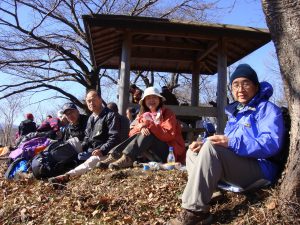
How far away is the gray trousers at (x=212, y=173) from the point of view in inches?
115

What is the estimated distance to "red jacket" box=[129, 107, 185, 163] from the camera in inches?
215

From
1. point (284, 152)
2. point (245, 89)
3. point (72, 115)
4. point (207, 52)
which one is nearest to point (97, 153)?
point (72, 115)

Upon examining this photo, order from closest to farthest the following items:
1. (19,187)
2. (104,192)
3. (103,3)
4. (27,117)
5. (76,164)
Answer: (104,192) → (19,187) → (76,164) → (27,117) → (103,3)

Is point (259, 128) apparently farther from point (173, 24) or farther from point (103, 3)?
point (103, 3)

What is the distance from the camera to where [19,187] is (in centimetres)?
555

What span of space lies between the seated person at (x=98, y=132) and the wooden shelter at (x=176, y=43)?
8.07ft

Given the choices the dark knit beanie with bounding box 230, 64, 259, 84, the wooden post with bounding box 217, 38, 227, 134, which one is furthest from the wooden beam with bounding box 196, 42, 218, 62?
the dark knit beanie with bounding box 230, 64, 259, 84

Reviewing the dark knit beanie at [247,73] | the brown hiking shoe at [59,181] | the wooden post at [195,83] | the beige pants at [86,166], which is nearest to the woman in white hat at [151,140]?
the beige pants at [86,166]

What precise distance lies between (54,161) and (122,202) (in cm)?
217

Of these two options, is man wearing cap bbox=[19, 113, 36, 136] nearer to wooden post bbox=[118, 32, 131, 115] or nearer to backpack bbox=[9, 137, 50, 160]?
wooden post bbox=[118, 32, 131, 115]

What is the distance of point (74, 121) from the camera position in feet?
21.2

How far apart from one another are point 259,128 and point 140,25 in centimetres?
559

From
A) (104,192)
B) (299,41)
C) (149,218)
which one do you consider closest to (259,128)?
(299,41)

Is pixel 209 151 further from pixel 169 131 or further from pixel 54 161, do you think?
pixel 54 161
